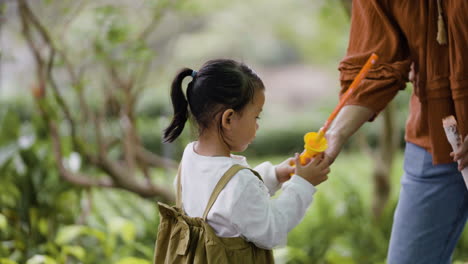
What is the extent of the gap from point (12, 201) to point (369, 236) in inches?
77.6

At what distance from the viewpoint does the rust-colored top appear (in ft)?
4.98

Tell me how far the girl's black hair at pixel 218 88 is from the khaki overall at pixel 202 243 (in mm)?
152

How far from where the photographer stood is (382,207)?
12.0 ft

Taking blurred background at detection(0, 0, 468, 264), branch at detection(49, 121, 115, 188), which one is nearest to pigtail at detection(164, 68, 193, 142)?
blurred background at detection(0, 0, 468, 264)

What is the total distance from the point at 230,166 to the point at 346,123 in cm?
39

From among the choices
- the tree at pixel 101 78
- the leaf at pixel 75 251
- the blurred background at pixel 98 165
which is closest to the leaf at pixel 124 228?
the blurred background at pixel 98 165

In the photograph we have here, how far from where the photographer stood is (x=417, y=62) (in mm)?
1646

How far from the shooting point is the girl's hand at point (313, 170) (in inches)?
59.0

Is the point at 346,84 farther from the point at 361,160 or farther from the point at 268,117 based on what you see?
the point at 268,117

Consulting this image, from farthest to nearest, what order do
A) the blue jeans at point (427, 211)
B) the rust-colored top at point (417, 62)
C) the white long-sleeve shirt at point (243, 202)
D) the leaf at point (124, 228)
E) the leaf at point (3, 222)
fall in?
1. the leaf at point (124, 228)
2. the leaf at point (3, 222)
3. the blue jeans at point (427, 211)
4. the rust-colored top at point (417, 62)
5. the white long-sleeve shirt at point (243, 202)

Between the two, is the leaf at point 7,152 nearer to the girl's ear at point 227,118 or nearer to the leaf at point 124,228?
the leaf at point 124,228

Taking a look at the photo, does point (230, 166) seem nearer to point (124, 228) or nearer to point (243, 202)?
point (243, 202)

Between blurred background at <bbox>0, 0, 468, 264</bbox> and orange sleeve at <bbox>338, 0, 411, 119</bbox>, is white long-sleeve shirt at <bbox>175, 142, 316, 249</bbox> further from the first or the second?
blurred background at <bbox>0, 0, 468, 264</bbox>

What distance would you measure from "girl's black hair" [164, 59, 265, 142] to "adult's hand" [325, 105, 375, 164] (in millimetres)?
274
